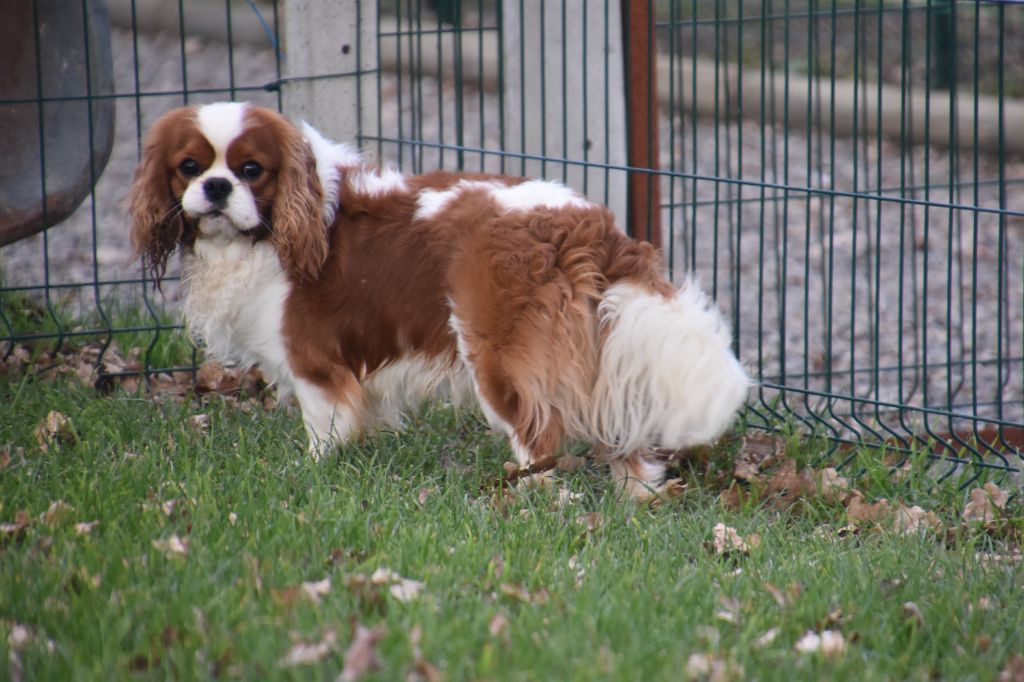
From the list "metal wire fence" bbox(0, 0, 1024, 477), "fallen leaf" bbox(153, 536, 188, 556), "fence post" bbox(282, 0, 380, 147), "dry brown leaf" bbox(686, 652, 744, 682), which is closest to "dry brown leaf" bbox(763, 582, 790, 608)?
"dry brown leaf" bbox(686, 652, 744, 682)

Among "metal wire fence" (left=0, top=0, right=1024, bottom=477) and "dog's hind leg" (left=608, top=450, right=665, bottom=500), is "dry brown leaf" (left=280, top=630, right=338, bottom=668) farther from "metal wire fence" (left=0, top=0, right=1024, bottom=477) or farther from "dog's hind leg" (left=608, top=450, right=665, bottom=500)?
"metal wire fence" (left=0, top=0, right=1024, bottom=477)

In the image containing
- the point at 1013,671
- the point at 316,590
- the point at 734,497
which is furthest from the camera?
the point at 734,497

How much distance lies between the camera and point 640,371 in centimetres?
373

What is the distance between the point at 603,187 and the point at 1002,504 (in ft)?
6.31

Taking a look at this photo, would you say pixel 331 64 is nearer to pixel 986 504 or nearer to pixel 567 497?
pixel 567 497

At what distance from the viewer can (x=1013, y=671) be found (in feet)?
8.86

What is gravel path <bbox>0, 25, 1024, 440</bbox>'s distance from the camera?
17.0 feet

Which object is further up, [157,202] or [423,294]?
[157,202]

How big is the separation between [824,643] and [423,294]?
1708 millimetres

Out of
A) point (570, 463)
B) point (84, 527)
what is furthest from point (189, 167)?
point (570, 463)

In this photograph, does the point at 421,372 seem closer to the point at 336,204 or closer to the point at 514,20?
the point at 336,204

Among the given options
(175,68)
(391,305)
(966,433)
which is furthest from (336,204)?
(175,68)

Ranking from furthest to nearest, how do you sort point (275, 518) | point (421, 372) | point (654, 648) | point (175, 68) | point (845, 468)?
point (175, 68), point (845, 468), point (421, 372), point (275, 518), point (654, 648)

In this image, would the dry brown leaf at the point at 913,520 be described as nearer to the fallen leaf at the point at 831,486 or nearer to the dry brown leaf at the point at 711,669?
the fallen leaf at the point at 831,486
